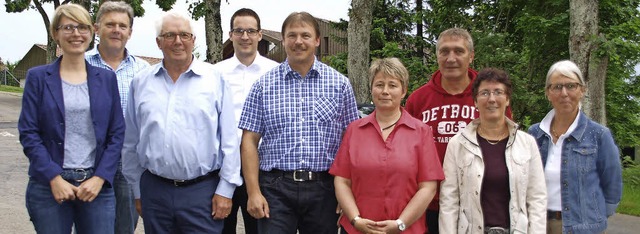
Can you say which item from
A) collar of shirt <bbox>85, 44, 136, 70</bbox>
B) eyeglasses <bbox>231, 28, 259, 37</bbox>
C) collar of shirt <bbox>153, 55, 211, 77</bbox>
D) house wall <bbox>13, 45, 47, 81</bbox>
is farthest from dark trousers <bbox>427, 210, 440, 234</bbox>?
house wall <bbox>13, 45, 47, 81</bbox>

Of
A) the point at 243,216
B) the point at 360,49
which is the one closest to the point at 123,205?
the point at 243,216

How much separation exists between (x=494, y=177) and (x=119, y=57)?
289 centimetres

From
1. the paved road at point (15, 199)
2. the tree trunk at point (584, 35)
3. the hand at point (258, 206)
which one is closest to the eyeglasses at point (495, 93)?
the hand at point (258, 206)

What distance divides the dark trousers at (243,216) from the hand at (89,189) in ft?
3.47

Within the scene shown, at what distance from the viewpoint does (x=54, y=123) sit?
3570mm

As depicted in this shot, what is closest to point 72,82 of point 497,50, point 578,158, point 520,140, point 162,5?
point 520,140

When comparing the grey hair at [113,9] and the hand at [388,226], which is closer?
the hand at [388,226]

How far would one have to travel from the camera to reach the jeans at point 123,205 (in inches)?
169

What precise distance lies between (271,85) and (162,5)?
19.4 m

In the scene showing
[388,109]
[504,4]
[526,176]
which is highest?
[504,4]

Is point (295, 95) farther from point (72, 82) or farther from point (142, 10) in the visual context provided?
point (142, 10)

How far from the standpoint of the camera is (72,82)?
370 cm

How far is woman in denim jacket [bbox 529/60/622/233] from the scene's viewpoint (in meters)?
3.72

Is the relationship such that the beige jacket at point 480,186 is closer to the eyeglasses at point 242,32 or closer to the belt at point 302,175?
the belt at point 302,175
